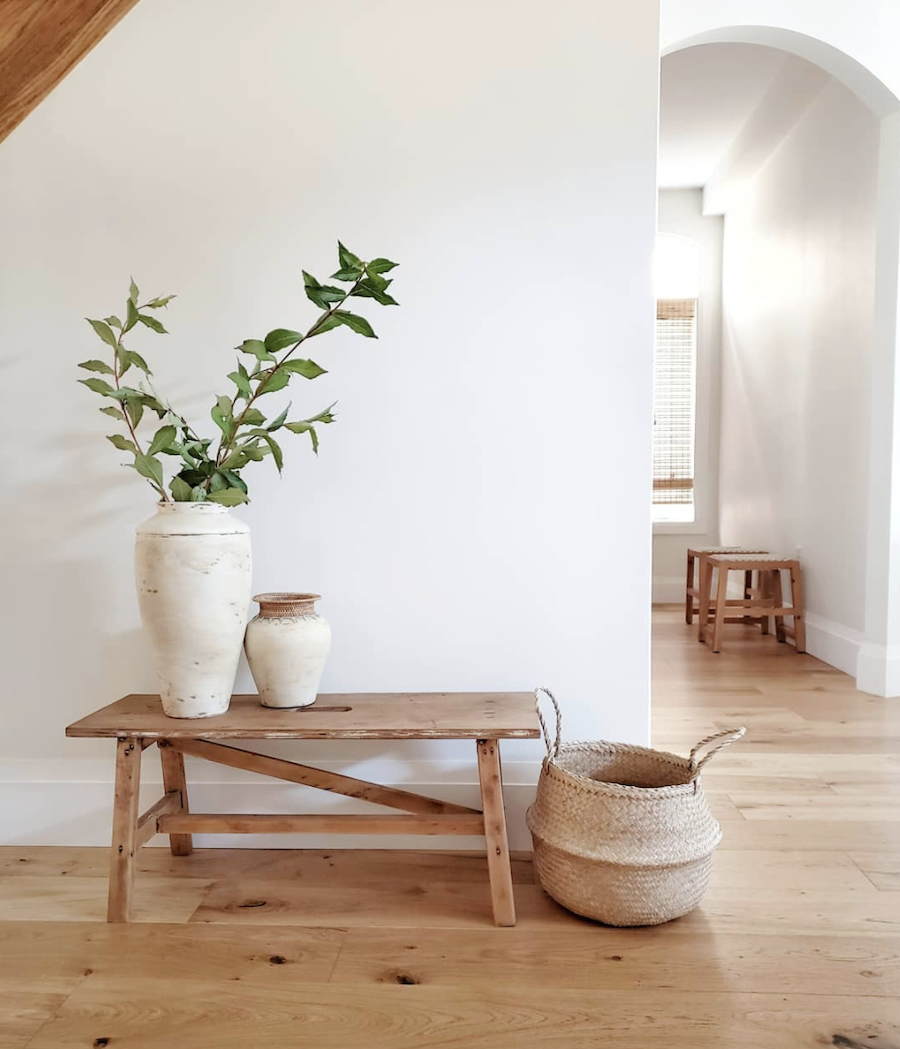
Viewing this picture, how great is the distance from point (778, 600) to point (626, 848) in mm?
3334

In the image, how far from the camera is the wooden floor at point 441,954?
142 centimetres

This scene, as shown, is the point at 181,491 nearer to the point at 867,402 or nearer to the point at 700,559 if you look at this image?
the point at 867,402

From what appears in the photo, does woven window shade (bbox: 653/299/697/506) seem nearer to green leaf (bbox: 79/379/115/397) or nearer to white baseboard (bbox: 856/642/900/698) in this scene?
white baseboard (bbox: 856/642/900/698)

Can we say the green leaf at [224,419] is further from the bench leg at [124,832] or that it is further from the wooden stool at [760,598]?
the wooden stool at [760,598]

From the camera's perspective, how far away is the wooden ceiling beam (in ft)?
6.00

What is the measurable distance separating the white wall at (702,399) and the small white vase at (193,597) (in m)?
4.90

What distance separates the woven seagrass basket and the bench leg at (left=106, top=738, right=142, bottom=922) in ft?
2.69

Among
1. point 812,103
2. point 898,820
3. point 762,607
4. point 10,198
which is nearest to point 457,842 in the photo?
point 898,820

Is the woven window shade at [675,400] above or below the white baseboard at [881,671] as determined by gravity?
above

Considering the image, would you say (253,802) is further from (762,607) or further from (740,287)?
(740,287)

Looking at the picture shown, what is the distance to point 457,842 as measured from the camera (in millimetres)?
2160

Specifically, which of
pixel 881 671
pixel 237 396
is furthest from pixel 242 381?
pixel 881 671

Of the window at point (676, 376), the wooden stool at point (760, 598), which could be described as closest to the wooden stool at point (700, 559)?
the wooden stool at point (760, 598)

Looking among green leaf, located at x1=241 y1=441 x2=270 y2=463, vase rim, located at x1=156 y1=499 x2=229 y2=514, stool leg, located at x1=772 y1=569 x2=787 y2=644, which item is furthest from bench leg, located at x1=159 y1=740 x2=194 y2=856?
stool leg, located at x1=772 y1=569 x2=787 y2=644
